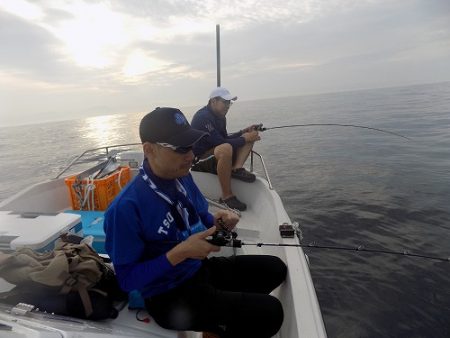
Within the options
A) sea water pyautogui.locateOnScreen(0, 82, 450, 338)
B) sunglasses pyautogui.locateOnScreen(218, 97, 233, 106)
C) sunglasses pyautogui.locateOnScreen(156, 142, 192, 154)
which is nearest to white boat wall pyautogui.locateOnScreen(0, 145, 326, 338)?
sunglasses pyautogui.locateOnScreen(156, 142, 192, 154)

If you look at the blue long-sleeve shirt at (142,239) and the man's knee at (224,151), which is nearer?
the blue long-sleeve shirt at (142,239)

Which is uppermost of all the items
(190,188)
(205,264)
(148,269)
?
(190,188)

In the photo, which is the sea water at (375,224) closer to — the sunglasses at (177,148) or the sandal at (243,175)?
the sandal at (243,175)

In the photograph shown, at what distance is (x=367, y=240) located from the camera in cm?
626

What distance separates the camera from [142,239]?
171cm

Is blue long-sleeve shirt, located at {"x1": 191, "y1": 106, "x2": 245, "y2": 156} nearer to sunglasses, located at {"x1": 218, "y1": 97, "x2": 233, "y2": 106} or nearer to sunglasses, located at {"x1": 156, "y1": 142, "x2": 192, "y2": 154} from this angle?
sunglasses, located at {"x1": 218, "y1": 97, "x2": 233, "y2": 106}

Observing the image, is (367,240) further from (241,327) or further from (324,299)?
(241,327)

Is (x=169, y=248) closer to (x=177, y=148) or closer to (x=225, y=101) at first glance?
(x=177, y=148)

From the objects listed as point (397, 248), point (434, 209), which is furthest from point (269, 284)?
point (434, 209)

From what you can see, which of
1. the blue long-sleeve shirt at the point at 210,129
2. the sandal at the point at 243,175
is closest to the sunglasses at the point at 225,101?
the blue long-sleeve shirt at the point at 210,129

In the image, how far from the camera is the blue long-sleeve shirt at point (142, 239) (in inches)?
64.0

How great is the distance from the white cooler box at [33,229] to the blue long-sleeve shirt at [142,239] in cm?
80

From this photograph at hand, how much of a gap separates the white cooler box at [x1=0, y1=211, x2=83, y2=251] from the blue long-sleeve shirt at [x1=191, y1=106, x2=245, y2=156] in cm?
243

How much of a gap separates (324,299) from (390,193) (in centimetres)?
545
